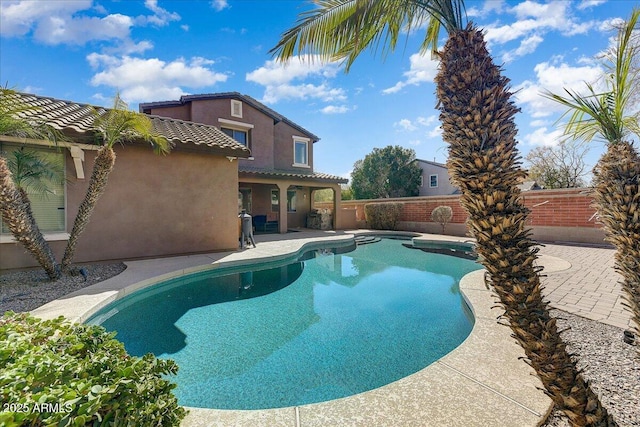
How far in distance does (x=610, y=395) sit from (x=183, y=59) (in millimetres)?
15866

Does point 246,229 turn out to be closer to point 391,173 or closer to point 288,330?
point 288,330

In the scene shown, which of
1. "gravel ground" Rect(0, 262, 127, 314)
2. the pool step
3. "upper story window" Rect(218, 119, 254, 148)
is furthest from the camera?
"upper story window" Rect(218, 119, 254, 148)

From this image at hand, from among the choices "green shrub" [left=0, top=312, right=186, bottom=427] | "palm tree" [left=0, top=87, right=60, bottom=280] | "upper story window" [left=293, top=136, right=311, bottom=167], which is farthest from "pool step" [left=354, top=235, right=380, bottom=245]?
"green shrub" [left=0, top=312, right=186, bottom=427]

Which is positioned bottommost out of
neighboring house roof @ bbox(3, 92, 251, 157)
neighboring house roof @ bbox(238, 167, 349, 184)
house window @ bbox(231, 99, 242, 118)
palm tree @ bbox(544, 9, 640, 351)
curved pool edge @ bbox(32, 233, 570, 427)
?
curved pool edge @ bbox(32, 233, 570, 427)

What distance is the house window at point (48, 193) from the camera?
7691 millimetres

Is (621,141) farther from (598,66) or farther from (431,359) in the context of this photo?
(431,359)

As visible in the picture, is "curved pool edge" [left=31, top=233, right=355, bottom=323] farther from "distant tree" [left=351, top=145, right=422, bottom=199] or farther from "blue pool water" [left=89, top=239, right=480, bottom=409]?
"distant tree" [left=351, top=145, right=422, bottom=199]

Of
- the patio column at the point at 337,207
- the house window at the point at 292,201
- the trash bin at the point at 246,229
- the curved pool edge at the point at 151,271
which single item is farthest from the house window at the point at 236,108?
the curved pool edge at the point at 151,271

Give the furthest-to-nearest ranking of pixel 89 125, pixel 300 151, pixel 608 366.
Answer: pixel 300 151 < pixel 89 125 < pixel 608 366

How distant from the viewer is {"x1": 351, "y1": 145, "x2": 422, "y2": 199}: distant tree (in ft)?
110

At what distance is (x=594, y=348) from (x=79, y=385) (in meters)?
5.41

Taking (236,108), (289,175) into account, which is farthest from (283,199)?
(236,108)

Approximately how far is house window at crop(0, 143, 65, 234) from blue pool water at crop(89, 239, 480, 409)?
173 inches

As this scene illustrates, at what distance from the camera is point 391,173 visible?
34.2 m
